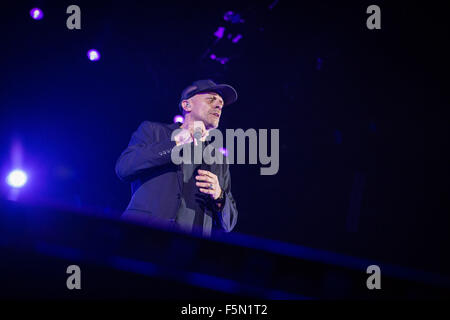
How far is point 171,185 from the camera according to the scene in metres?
2.45

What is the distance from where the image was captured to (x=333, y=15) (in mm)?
4152

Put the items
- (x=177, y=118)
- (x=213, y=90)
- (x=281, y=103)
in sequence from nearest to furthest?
(x=213, y=90), (x=177, y=118), (x=281, y=103)

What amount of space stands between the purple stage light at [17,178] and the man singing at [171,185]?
2.63 metres

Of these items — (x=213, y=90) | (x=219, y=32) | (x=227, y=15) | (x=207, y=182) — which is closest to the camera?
(x=207, y=182)

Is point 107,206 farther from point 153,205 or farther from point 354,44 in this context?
point 354,44

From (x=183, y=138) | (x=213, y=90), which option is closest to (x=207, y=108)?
(x=213, y=90)

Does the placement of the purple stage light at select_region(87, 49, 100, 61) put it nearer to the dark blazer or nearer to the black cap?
the black cap

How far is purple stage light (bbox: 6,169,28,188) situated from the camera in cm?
451

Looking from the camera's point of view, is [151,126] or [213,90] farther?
[213,90]

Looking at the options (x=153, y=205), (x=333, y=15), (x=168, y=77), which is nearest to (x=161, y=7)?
(x=168, y=77)

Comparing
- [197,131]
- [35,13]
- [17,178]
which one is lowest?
[197,131]

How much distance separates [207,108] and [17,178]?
2.98 meters

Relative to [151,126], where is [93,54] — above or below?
above

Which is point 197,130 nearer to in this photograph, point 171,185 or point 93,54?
point 171,185
